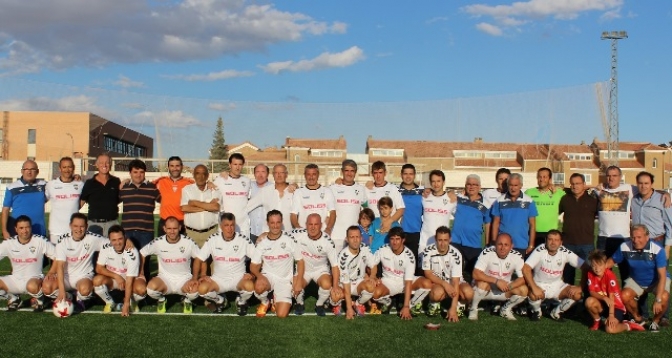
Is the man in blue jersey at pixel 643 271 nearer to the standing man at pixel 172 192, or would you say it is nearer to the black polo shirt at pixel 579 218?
the black polo shirt at pixel 579 218

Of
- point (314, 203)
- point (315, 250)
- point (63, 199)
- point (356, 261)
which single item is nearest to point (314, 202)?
point (314, 203)

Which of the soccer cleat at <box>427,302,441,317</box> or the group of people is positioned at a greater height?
the group of people

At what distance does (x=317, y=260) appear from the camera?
235 inches

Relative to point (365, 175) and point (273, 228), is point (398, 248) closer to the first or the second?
point (273, 228)

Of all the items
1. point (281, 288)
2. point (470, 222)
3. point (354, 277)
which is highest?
point (470, 222)

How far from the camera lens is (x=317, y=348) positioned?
14.8 ft

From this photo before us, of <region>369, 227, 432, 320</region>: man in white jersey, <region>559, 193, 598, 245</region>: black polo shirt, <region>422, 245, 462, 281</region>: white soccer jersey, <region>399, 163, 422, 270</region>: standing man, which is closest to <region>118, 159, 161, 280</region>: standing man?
<region>369, 227, 432, 320</region>: man in white jersey

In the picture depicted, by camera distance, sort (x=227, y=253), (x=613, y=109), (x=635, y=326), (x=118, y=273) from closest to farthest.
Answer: (x=635, y=326) < (x=118, y=273) < (x=227, y=253) < (x=613, y=109)

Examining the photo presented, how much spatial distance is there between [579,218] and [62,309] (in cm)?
492

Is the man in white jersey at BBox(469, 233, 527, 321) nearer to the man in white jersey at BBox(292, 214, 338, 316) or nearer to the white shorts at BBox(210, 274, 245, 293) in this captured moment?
the man in white jersey at BBox(292, 214, 338, 316)

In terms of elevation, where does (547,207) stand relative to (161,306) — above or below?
above

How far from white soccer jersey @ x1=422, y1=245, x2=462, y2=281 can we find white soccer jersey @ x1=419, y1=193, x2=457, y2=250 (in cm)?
52

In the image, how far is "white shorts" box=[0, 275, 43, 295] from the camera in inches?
225

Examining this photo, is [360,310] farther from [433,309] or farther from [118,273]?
[118,273]
